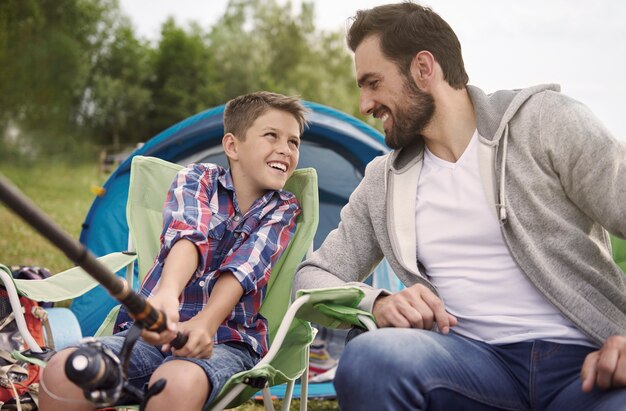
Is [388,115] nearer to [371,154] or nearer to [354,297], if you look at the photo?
[354,297]

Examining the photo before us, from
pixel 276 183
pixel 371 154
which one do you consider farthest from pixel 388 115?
pixel 371 154

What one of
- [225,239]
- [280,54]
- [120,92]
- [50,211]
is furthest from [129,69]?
[225,239]

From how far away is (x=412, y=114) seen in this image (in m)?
2.19

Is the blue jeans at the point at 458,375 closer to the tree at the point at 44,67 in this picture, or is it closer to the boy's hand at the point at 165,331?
the boy's hand at the point at 165,331

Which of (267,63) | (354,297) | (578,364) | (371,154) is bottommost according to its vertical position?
(578,364)

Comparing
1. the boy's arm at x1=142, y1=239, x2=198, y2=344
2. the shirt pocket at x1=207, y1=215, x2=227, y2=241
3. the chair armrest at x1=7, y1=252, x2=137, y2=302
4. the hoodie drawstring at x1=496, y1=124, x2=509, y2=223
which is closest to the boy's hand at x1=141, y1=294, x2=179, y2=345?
the boy's arm at x1=142, y1=239, x2=198, y2=344

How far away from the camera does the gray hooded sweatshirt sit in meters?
1.83

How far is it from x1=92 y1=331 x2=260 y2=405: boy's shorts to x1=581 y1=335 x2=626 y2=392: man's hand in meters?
0.93

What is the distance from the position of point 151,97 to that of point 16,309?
96.4ft

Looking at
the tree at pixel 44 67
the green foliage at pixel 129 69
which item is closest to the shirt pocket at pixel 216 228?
the green foliage at pixel 129 69

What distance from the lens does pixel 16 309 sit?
2.35 meters

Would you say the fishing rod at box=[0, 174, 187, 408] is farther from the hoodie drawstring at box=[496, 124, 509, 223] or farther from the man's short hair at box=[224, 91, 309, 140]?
the man's short hair at box=[224, 91, 309, 140]

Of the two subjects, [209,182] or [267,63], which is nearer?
[209,182]

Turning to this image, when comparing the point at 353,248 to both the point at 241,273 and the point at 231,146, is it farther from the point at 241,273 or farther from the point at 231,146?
the point at 231,146
